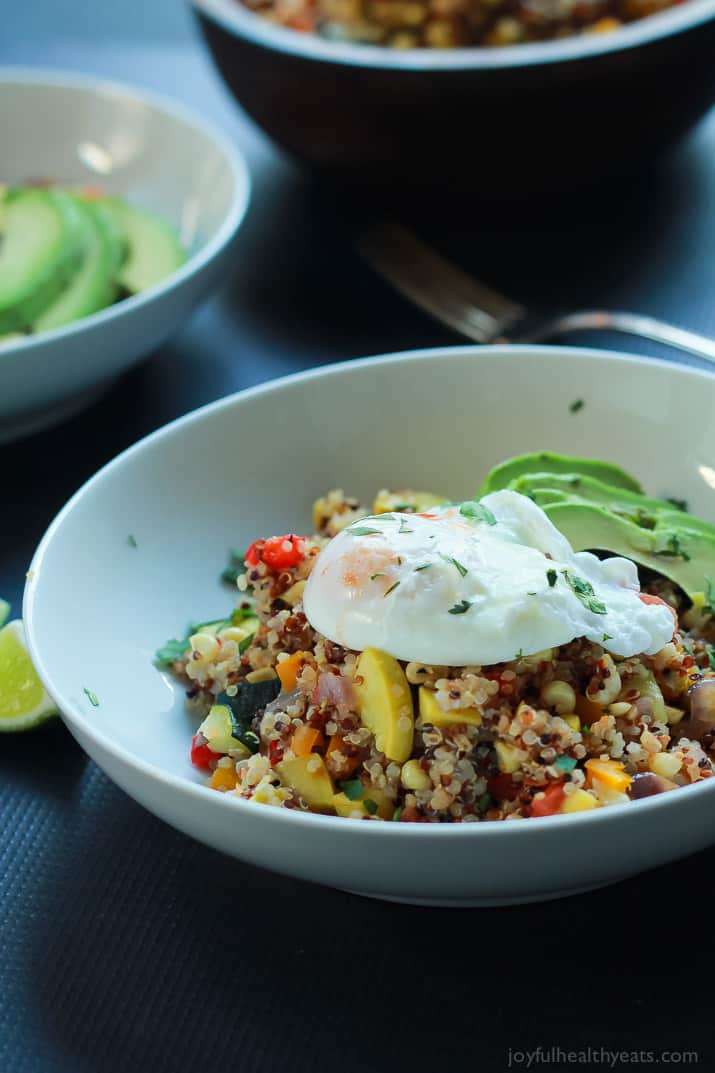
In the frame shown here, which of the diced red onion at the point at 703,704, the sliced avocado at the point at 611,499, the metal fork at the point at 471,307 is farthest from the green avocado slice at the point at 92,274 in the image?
the diced red onion at the point at 703,704

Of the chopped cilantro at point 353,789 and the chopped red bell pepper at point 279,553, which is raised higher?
the chopped red bell pepper at point 279,553

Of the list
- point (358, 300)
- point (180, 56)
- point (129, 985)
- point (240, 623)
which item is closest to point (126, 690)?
point (240, 623)

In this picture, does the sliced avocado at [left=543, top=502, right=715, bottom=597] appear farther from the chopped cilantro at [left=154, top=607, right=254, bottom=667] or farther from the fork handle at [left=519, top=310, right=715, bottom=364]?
the fork handle at [left=519, top=310, right=715, bottom=364]

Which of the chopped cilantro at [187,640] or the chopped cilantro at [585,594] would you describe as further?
the chopped cilantro at [187,640]

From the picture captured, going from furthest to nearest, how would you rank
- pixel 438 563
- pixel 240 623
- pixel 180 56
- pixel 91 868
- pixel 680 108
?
pixel 180 56
pixel 680 108
pixel 240 623
pixel 91 868
pixel 438 563

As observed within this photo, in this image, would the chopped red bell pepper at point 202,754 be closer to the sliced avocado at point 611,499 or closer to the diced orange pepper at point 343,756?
the diced orange pepper at point 343,756

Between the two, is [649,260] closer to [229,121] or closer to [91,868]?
[229,121]
